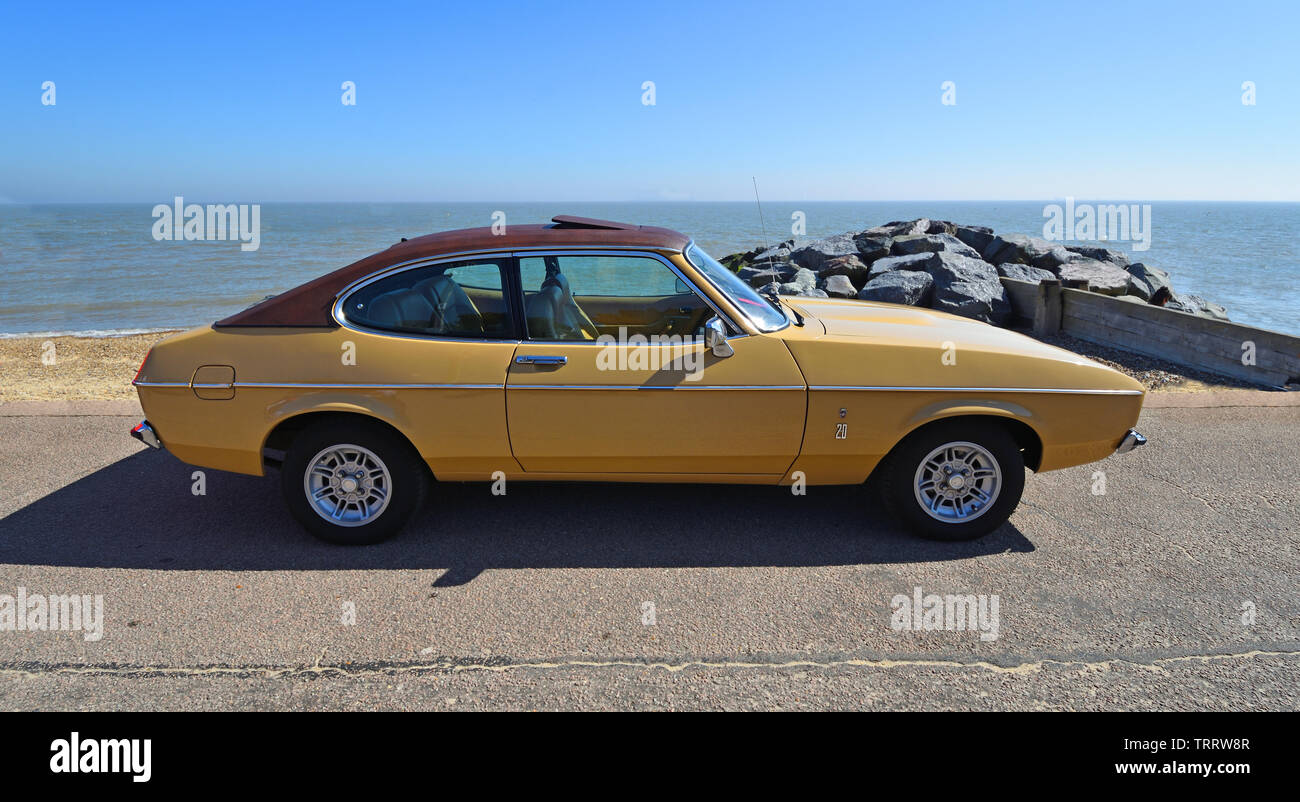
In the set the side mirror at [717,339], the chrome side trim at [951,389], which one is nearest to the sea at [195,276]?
the side mirror at [717,339]

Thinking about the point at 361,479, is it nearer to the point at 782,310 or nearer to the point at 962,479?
the point at 782,310

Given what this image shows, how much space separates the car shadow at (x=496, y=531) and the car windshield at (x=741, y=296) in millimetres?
1147

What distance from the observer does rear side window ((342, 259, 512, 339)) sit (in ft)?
13.5

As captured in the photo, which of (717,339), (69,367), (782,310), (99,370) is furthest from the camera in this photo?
(69,367)

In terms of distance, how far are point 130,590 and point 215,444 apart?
2.57ft

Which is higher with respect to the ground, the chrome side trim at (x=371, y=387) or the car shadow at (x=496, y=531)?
the chrome side trim at (x=371, y=387)

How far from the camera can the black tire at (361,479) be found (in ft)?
13.3

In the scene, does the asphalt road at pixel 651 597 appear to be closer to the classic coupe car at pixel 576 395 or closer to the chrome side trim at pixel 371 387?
the classic coupe car at pixel 576 395

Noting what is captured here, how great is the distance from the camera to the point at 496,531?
439cm

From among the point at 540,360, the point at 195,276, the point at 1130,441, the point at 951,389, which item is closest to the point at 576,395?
the point at 540,360

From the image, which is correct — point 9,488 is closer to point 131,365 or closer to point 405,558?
point 405,558

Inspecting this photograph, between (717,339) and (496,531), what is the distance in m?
1.62
